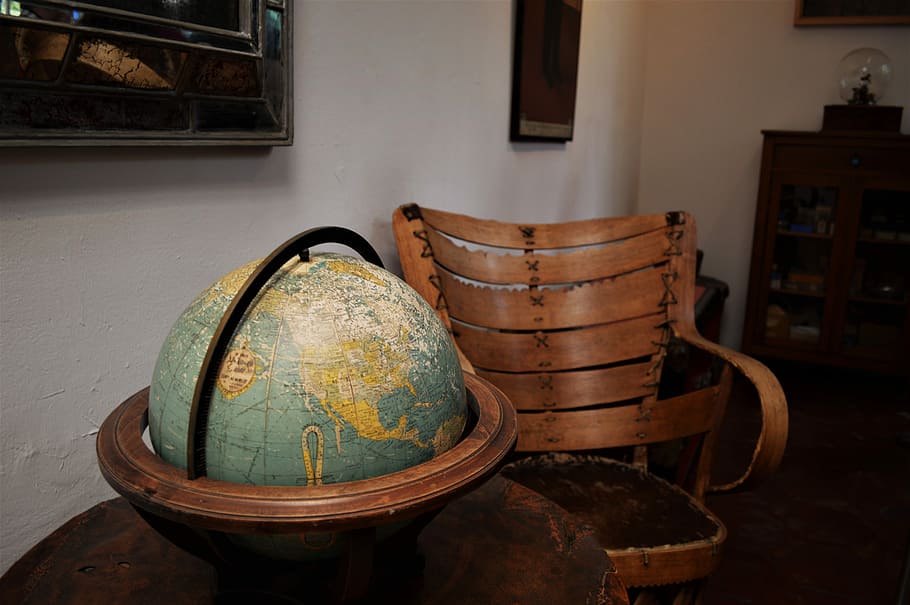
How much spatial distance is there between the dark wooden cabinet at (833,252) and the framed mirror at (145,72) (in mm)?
3675

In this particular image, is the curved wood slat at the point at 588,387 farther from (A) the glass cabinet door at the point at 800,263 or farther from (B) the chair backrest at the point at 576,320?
(A) the glass cabinet door at the point at 800,263

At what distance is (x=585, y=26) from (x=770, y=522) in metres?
2.37

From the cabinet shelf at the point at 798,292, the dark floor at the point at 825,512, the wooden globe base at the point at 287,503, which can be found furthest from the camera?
the cabinet shelf at the point at 798,292

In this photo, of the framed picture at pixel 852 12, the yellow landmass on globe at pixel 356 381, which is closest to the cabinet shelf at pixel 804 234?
the framed picture at pixel 852 12

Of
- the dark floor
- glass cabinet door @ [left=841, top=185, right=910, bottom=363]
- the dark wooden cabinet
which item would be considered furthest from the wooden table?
glass cabinet door @ [left=841, top=185, right=910, bottom=363]

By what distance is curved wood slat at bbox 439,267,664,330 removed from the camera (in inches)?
77.7

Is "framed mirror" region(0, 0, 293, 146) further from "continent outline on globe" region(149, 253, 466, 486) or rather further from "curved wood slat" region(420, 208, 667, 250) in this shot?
"curved wood slat" region(420, 208, 667, 250)

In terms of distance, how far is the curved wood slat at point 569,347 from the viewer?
6.49ft

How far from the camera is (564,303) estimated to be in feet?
6.61

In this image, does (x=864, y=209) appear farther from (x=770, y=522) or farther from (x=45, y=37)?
(x=45, y=37)

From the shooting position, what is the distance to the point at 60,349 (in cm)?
118

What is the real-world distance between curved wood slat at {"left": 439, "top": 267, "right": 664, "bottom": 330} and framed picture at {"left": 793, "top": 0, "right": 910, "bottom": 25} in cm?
333

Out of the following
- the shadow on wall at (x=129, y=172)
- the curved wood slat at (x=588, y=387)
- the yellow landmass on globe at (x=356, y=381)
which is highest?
the shadow on wall at (x=129, y=172)

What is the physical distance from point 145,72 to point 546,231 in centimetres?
119
